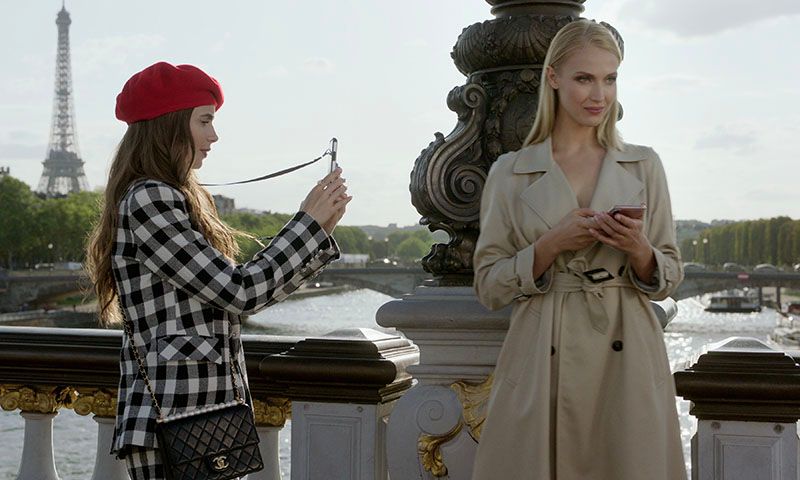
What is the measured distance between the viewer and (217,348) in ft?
9.14

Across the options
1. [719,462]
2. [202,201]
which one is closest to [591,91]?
[202,201]

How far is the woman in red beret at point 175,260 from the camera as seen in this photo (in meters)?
2.72

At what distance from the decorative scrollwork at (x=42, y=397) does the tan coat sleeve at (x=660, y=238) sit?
2165 millimetres

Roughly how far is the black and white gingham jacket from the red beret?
0.56ft

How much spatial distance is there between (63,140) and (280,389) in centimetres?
10082

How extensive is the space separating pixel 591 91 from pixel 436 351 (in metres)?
1.03

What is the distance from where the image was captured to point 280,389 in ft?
12.8

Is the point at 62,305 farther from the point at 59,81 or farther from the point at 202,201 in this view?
the point at 202,201

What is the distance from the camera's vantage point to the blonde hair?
113 inches

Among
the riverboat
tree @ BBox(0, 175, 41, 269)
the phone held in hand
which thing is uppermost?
tree @ BBox(0, 175, 41, 269)

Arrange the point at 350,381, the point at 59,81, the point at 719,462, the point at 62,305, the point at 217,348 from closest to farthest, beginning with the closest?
the point at 217,348 < the point at 719,462 < the point at 350,381 < the point at 62,305 < the point at 59,81

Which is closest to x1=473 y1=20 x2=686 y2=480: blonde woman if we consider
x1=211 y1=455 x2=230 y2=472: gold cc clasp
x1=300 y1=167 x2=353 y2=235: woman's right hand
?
x1=300 y1=167 x2=353 y2=235: woman's right hand

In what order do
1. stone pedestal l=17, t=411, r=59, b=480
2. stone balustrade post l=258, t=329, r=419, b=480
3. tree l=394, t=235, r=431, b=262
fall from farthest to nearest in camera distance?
tree l=394, t=235, r=431, b=262
stone pedestal l=17, t=411, r=59, b=480
stone balustrade post l=258, t=329, r=419, b=480

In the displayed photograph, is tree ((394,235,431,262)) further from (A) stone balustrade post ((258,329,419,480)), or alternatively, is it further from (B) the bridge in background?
(A) stone balustrade post ((258,329,419,480))
